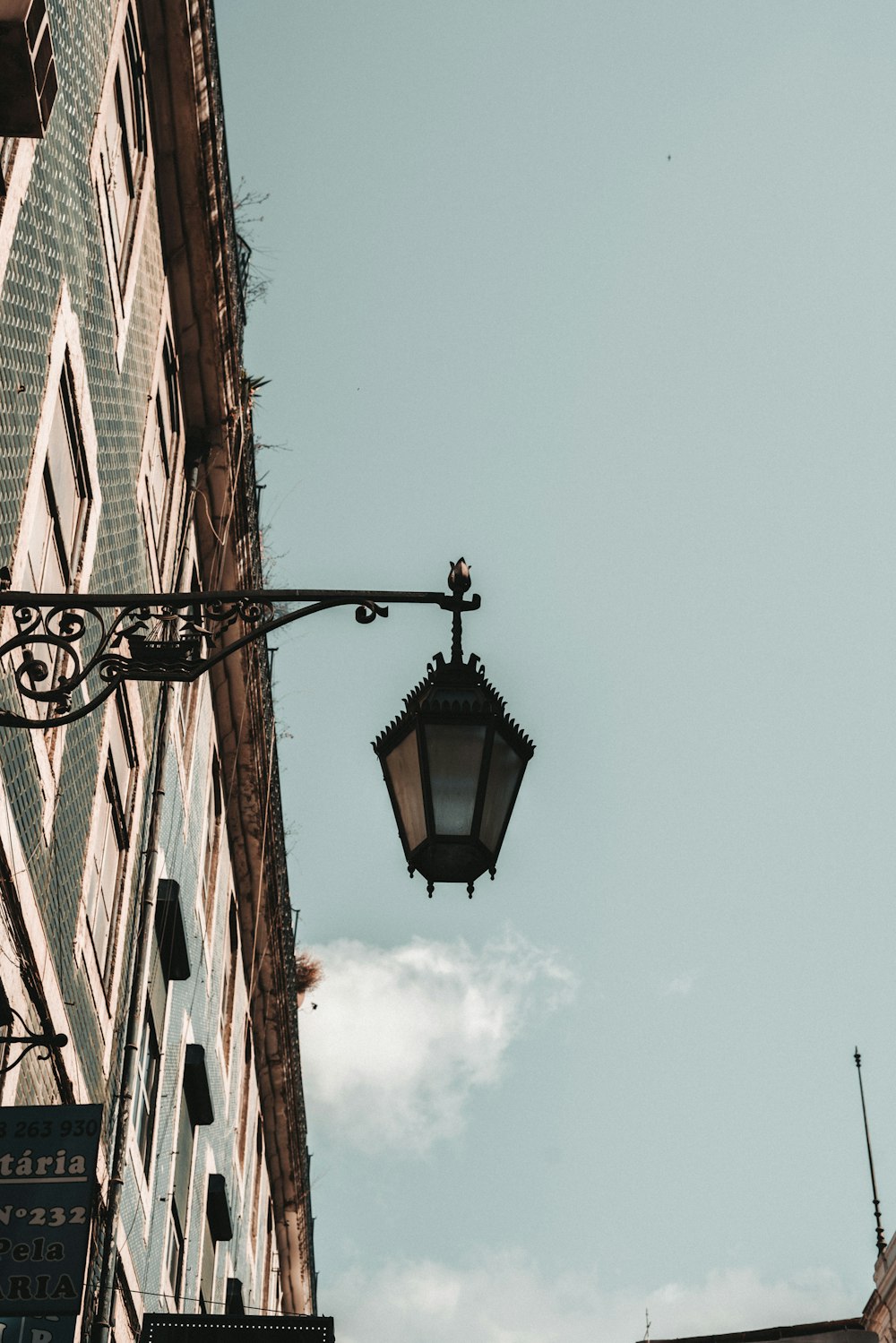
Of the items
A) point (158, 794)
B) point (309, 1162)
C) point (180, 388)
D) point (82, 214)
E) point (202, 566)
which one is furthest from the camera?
point (309, 1162)

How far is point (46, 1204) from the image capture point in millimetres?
7508

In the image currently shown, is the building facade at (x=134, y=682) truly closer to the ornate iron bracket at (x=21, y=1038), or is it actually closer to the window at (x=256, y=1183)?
the ornate iron bracket at (x=21, y=1038)

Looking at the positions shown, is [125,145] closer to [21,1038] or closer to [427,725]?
[21,1038]

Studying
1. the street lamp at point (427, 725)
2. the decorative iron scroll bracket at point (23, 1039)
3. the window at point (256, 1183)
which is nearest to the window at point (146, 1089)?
the decorative iron scroll bracket at point (23, 1039)

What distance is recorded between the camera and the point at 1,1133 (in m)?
7.81

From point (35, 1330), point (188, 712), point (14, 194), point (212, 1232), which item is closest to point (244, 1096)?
point (212, 1232)

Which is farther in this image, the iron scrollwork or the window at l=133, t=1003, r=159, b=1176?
the window at l=133, t=1003, r=159, b=1176

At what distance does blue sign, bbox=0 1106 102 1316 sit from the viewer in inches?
285

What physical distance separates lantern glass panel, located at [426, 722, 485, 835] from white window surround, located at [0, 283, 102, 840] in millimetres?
4039

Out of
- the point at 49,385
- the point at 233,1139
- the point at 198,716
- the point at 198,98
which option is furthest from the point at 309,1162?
the point at 49,385

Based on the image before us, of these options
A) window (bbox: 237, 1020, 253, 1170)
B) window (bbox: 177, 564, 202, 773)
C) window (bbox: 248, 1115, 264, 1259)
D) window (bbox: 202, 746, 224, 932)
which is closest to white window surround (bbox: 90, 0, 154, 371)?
window (bbox: 177, 564, 202, 773)

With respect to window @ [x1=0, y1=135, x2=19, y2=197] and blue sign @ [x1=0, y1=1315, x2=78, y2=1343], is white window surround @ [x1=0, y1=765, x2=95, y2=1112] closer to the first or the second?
blue sign @ [x1=0, y1=1315, x2=78, y2=1343]

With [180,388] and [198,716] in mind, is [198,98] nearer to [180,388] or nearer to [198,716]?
[180,388]

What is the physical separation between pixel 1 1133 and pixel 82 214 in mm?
6189
